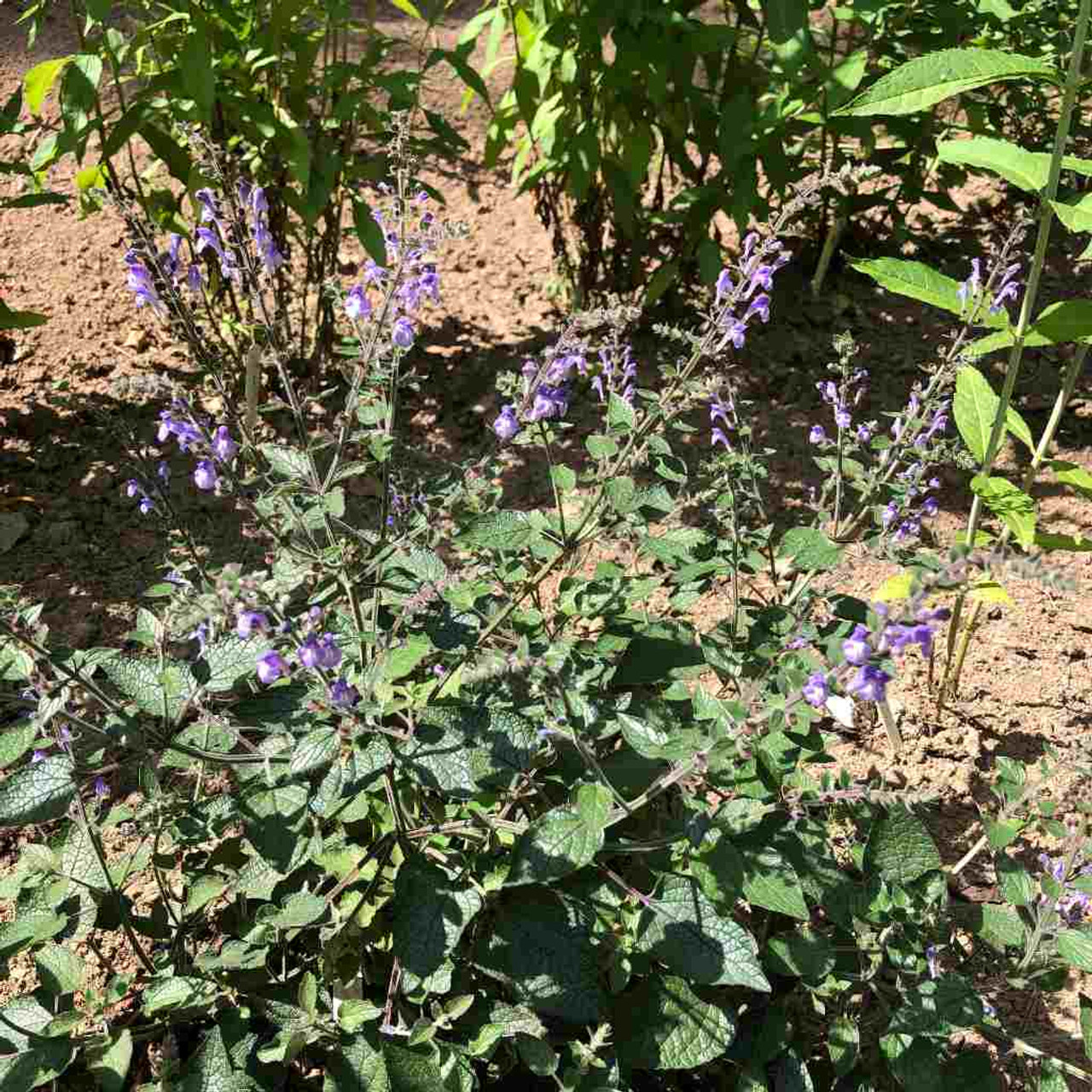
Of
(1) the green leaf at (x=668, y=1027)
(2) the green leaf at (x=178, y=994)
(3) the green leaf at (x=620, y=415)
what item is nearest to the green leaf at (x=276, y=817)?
(2) the green leaf at (x=178, y=994)

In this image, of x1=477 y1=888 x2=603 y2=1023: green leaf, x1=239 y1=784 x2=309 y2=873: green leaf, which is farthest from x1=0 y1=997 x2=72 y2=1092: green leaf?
x1=477 y1=888 x2=603 y2=1023: green leaf

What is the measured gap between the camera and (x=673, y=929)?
5.50 ft

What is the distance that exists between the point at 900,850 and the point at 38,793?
4.63ft

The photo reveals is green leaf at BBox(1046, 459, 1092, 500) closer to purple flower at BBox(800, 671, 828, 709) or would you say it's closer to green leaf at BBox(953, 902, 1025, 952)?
green leaf at BBox(953, 902, 1025, 952)

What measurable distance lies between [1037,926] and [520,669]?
99cm

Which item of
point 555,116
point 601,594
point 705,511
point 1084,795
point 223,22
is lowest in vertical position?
point 705,511

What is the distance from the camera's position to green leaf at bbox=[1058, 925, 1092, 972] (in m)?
1.72

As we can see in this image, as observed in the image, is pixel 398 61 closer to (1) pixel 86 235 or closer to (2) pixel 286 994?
(1) pixel 86 235

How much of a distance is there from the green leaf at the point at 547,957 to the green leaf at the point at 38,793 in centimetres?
70

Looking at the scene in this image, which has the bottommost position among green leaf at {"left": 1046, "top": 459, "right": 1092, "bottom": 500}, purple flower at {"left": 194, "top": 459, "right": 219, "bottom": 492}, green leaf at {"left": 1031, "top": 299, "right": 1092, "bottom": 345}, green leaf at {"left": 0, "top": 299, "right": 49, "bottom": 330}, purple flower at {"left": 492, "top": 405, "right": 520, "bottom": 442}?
green leaf at {"left": 1046, "top": 459, "right": 1092, "bottom": 500}

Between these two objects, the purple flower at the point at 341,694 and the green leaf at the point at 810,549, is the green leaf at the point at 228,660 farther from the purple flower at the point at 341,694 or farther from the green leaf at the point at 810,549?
A: the green leaf at the point at 810,549

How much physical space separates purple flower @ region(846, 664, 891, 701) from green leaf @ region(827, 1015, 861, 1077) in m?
0.71

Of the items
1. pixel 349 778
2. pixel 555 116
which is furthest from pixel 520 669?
pixel 555 116

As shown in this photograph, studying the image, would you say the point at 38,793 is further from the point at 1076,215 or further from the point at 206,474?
the point at 1076,215
